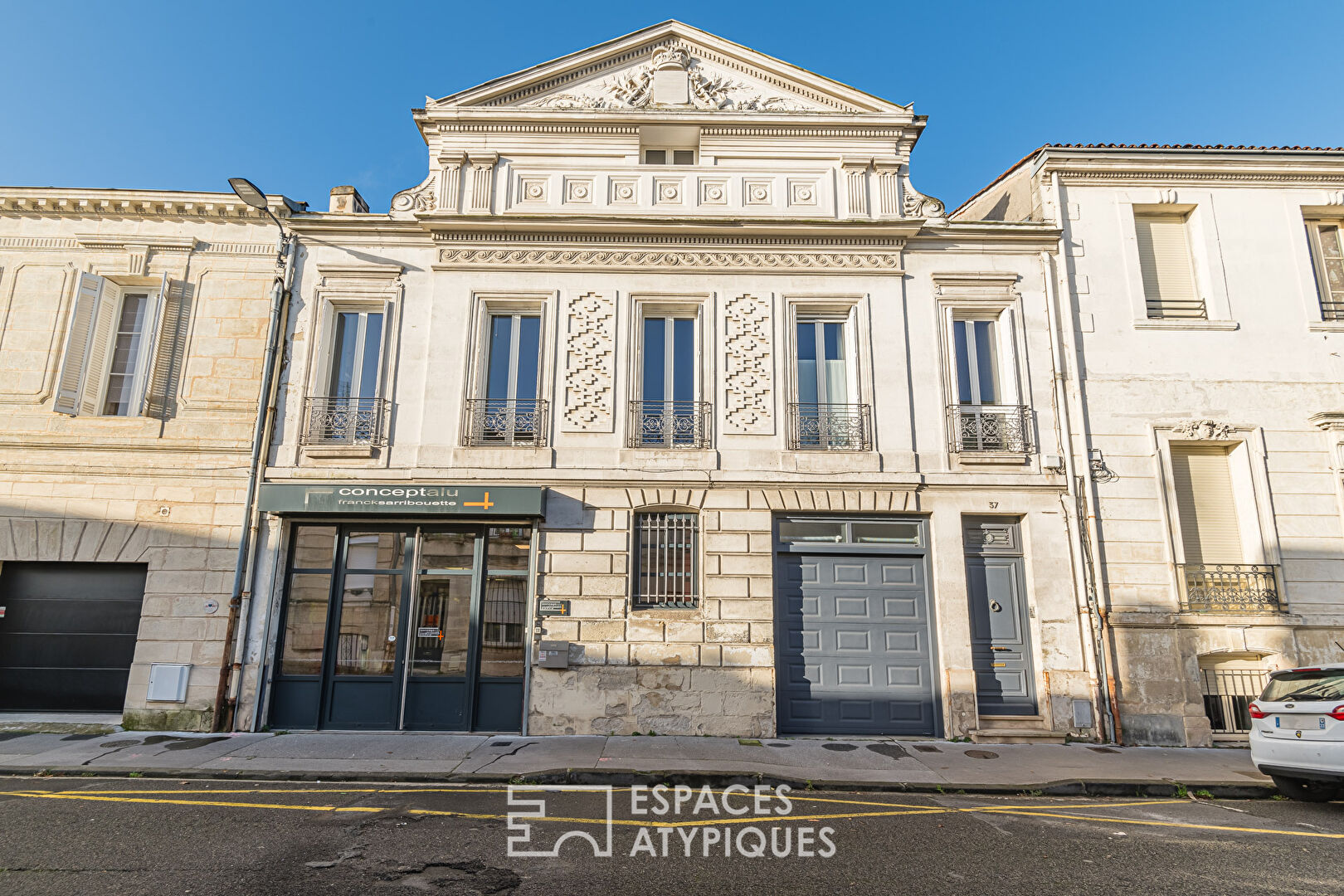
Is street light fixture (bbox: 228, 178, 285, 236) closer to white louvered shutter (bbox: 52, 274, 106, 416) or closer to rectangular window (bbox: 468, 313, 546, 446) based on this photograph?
white louvered shutter (bbox: 52, 274, 106, 416)

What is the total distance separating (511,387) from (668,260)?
3.36 meters

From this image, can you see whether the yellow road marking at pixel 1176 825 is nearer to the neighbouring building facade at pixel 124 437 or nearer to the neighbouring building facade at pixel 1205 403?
the neighbouring building facade at pixel 1205 403

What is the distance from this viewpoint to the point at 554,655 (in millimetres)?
10836

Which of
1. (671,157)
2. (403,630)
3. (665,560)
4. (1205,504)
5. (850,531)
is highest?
(671,157)

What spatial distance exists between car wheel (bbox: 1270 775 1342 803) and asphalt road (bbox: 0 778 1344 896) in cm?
13

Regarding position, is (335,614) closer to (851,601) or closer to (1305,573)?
(851,601)

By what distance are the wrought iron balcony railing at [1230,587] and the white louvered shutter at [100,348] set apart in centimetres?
1739

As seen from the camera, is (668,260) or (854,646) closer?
(854,646)

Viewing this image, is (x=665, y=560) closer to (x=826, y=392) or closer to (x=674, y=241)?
(x=826, y=392)

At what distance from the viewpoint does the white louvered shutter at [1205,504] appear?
38.6ft

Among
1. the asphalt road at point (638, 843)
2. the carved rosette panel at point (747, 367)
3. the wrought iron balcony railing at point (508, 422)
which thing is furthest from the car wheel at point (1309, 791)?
the wrought iron balcony railing at point (508, 422)

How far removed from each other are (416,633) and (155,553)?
4.24m

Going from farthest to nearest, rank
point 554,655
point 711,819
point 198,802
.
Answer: point 554,655
point 198,802
point 711,819

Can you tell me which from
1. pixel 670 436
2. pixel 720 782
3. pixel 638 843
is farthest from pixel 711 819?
pixel 670 436
